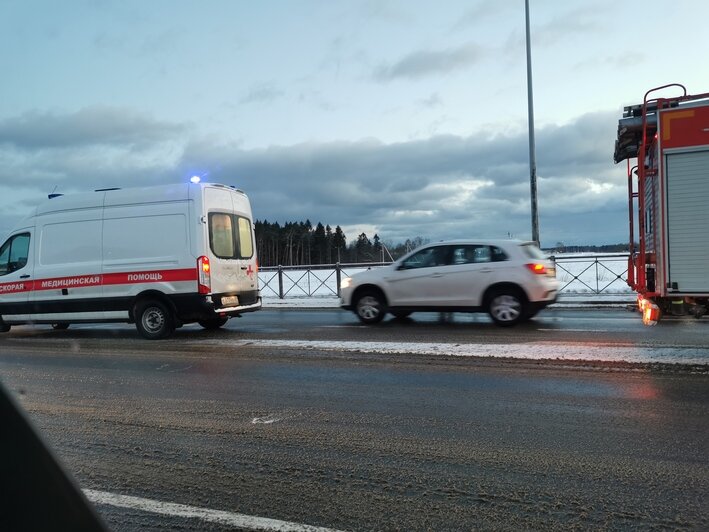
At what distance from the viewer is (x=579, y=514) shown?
3.15m

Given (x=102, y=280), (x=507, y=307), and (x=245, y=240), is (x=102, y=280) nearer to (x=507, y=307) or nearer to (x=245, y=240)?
(x=245, y=240)

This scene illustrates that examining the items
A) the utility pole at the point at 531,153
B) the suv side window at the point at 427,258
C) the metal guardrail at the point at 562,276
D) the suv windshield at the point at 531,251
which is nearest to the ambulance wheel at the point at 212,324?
the suv side window at the point at 427,258

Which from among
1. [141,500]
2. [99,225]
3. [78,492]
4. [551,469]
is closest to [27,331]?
[99,225]

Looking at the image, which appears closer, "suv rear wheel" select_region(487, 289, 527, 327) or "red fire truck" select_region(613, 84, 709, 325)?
"red fire truck" select_region(613, 84, 709, 325)

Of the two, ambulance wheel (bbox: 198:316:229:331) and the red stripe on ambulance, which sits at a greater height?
the red stripe on ambulance

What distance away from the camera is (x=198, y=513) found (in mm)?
3287

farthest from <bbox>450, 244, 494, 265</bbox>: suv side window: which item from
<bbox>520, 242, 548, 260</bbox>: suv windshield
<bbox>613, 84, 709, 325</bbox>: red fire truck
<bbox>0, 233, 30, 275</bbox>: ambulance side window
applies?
<bbox>0, 233, 30, 275</bbox>: ambulance side window

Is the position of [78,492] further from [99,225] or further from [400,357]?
[99,225]

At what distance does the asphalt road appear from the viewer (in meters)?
3.29

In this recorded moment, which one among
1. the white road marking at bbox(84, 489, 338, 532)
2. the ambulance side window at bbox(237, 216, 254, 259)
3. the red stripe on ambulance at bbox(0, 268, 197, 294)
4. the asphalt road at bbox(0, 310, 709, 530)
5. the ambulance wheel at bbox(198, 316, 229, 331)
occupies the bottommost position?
the white road marking at bbox(84, 489, 338, 532)

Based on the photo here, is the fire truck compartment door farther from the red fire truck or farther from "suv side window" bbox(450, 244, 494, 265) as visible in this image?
"suv side window" bbox(450, 244, 494, 265)

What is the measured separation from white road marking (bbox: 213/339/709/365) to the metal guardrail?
24.2 ft

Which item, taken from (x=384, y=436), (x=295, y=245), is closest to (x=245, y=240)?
(x=384, y=436)

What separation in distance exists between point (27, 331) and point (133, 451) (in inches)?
423
